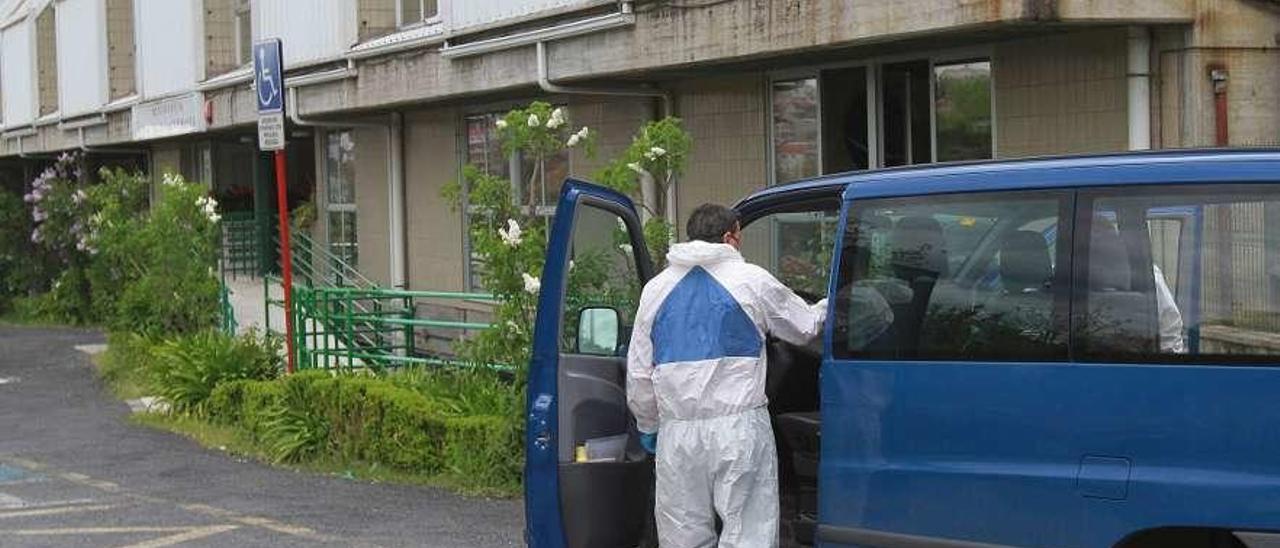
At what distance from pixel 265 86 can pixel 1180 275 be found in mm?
8608

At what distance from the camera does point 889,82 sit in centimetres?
1049

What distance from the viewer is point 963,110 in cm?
992

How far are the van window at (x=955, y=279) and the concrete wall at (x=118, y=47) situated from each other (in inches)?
840

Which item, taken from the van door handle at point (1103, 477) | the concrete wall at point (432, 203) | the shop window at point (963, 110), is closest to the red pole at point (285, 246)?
the concrete wall at point (432, 203)

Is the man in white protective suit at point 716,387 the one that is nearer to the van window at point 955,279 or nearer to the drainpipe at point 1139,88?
the van window at point 955,279

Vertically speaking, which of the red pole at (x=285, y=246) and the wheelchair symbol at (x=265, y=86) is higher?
the wheelchair symbol at (x=265, y=86)

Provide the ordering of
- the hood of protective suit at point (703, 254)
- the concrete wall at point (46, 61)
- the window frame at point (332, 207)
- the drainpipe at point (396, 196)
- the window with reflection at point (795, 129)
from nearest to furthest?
the hood of protective suit at point (703, 254) → the window with reflection at point (795, 129) → the drainpipe at point (396, 196) → the window frame at point (332, 207) → the concrete wall at point (46, 61)

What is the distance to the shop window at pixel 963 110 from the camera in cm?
979

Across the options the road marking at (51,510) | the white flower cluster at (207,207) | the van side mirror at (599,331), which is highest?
the white flower cluster at (207,207)

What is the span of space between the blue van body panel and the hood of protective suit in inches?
21.2

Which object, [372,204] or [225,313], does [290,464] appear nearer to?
[225,313]

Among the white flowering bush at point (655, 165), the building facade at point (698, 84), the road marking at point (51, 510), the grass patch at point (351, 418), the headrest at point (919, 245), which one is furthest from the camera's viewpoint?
the grass patch at point (351, 418)

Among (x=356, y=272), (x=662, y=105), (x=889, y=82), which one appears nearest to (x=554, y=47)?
(x=662, y=105)

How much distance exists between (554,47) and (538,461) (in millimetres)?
6932
